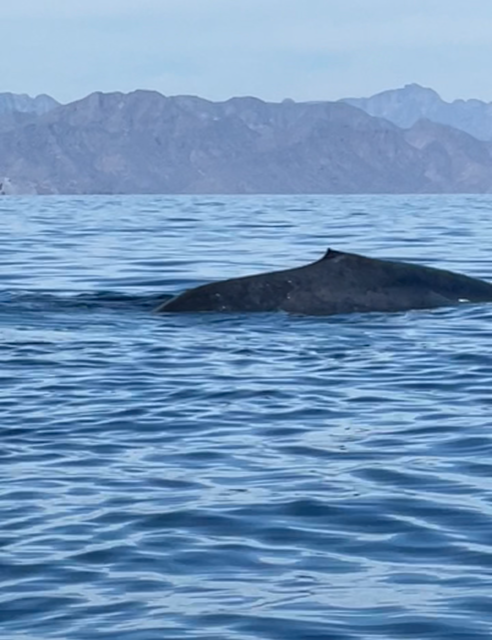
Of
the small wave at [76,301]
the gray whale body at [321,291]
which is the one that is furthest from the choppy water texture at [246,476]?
the small wave at [76,301]

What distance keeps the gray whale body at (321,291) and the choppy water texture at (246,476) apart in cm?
40

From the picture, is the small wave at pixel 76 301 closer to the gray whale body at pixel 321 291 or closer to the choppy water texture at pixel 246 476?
the choppy water texture at pixel 246 476

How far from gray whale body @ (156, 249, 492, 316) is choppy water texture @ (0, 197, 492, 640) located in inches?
15.9

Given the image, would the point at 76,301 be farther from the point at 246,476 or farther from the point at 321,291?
the point at 246,476

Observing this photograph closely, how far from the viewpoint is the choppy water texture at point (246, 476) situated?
23.1ft

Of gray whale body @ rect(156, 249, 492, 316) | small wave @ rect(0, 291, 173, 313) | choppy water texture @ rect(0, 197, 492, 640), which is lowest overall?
choppy water texture @ rect(0, 197, 492, 640)

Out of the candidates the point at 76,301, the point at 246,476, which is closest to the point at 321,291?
the point at 76,301

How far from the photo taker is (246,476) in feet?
31.5

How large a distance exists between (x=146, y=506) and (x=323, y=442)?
2.25 m

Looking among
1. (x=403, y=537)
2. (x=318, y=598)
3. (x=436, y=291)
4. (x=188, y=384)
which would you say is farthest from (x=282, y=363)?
(x=318, y=598)

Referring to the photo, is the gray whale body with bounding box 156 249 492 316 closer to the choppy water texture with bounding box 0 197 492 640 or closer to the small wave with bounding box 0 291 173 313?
the choppy water texture with bounding box 0 197 492 640

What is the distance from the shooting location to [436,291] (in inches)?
758

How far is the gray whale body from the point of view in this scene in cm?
1817

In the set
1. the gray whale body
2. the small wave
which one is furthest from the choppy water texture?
the small wave
